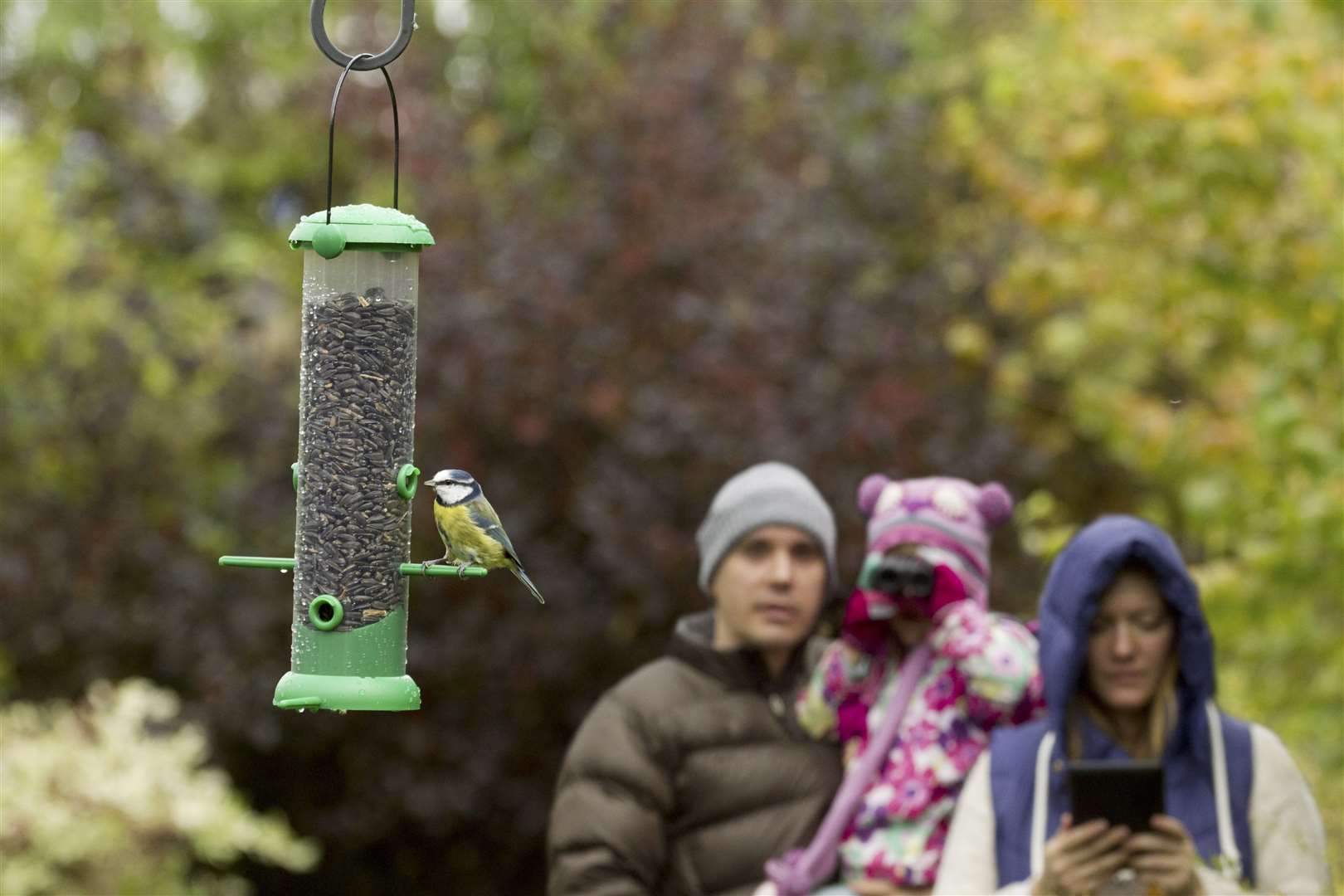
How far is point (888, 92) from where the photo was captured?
10633 millimetres

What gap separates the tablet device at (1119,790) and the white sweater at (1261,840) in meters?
0.18

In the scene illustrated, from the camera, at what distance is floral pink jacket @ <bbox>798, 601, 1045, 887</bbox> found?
401 centimetres

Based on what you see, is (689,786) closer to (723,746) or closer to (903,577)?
(723,746)

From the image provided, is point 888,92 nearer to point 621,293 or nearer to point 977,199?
point 977,199

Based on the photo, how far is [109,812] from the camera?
22.1 feet

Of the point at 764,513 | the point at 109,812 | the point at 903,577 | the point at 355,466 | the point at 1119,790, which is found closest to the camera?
the point at 355,466

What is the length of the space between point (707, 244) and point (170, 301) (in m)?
3.57

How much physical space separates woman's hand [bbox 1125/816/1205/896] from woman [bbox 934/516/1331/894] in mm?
102

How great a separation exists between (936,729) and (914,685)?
108 mm

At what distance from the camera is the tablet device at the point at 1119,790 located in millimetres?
3545

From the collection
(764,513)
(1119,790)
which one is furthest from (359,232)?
(1119,790)

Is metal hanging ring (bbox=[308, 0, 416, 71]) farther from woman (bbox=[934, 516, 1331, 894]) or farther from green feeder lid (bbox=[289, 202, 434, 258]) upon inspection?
woman (bbox=[934, 516, 1331, 894])

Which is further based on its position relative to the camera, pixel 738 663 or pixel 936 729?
pixel 738 663

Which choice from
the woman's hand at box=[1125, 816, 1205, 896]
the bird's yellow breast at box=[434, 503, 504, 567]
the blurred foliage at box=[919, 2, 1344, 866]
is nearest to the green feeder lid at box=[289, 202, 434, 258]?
the bird's yellow breast at box=[434, 503, 504, 567]
